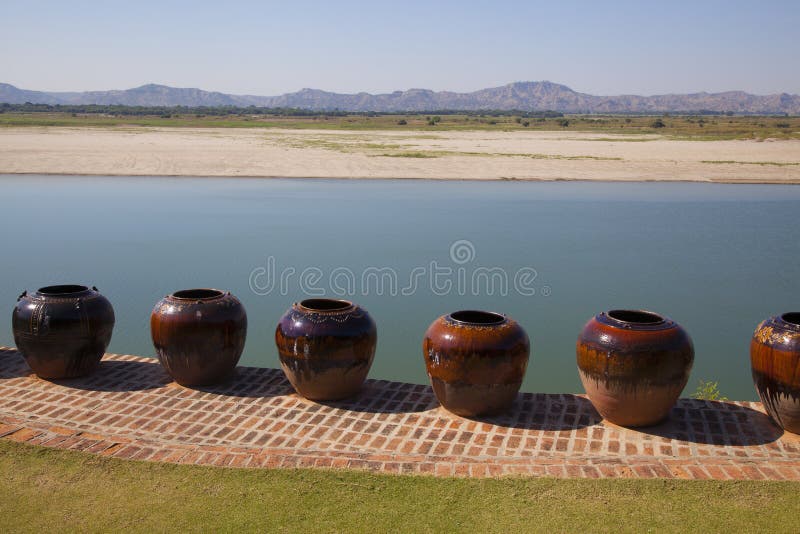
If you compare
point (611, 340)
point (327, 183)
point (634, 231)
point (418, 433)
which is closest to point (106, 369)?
point (418, 433)

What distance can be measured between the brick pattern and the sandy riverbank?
27.5 m

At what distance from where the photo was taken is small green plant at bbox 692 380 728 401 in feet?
29.8

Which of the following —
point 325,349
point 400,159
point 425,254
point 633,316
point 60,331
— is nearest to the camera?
point 325,349

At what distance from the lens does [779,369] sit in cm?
643

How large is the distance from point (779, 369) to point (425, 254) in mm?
12741

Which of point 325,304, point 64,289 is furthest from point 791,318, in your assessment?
point 64,289

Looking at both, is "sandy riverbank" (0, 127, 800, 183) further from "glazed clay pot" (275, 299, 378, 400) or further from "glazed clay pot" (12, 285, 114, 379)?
"glazed clay pot" (275, 299, 378, 400)

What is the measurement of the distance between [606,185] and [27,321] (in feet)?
96.7

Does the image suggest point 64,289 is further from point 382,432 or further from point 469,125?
point 469,125

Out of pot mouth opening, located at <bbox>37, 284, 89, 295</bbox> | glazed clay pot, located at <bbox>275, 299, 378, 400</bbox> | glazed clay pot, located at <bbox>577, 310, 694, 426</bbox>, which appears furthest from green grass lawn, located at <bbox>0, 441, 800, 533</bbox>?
pot mouth opening, located at <bbox>37, 284, 89, 295</bbox>

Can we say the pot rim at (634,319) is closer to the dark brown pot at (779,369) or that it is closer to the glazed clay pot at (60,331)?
the dark brown pot at (779,369)

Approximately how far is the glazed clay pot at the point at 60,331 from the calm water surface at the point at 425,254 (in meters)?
3.05

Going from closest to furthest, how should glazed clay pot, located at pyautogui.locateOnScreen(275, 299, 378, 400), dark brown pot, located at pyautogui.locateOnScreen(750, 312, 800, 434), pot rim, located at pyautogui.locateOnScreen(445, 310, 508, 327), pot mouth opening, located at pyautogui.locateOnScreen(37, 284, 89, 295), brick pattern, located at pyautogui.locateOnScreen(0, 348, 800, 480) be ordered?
brick pattern, located at pyautogui.locateOnScreen(0, 348, 800, 480), dark brown pot, located at pyautogui.locateOnScreen(750, 312, 800, 434), glazed clay pot, located at pyautogui.locateOnScreen(275, 299, 378, 400), pot rim, located at pyautogui.locateOnScreen(445, 310, 508, 327), pot mouth opening, located at pyautogui.locateOnScreen(37, 284, 89, 295)

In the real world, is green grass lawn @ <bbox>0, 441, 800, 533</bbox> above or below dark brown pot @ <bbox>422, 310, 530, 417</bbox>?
below
